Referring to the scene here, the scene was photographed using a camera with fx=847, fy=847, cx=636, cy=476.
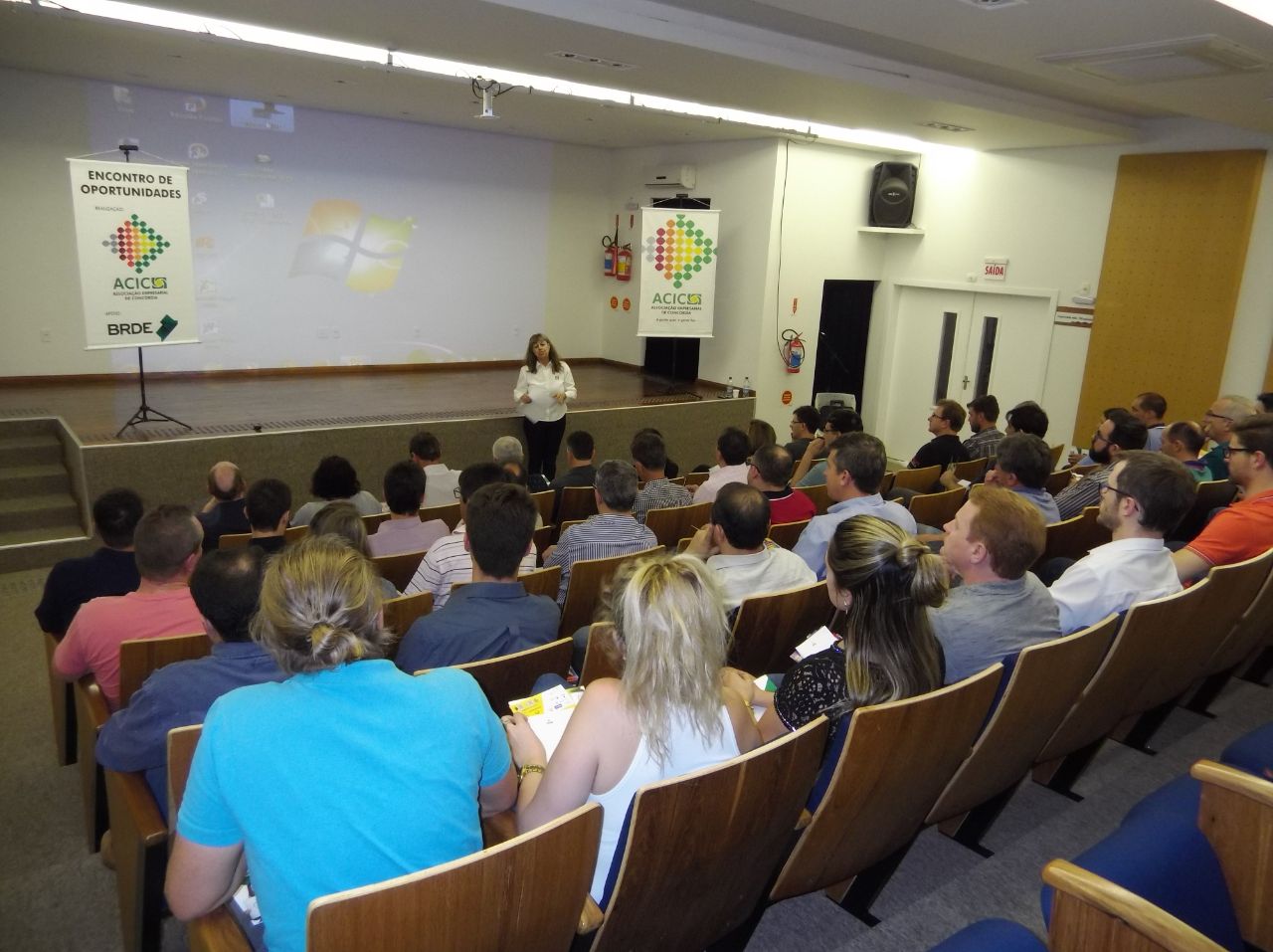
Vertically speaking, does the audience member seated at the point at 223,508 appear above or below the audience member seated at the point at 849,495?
below

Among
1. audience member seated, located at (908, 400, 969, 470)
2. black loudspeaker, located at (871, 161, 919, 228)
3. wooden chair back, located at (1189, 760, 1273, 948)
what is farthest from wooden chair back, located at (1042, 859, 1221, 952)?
black loudspeaker, located at (871, 161, 919, 228)

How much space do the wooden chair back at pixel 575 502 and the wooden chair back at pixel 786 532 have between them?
129cm

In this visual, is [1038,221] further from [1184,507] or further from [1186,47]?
[1184,507]

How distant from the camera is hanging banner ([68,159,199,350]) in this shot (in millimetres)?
5977

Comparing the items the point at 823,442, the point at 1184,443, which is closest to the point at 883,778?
the point at 1184,443

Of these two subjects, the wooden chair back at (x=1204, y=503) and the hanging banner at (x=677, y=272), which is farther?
the hanging banner at (x=677, y=272)

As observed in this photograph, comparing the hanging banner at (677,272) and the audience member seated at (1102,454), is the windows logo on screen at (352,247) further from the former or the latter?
the audience member seated at (1102,454)

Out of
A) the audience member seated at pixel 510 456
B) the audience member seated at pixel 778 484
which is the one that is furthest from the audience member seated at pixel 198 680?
the audience member seated at pixel 510 456

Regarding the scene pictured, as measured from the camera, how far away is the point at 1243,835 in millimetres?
1601

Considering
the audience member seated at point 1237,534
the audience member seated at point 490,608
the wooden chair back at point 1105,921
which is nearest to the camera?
the wooden chair back at point 1105,921

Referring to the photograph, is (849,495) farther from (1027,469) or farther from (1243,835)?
(1243,835)

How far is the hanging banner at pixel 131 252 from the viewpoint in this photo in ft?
19.6

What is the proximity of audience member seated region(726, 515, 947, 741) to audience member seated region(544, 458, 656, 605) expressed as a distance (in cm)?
154

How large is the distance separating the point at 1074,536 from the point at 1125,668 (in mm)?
1657
